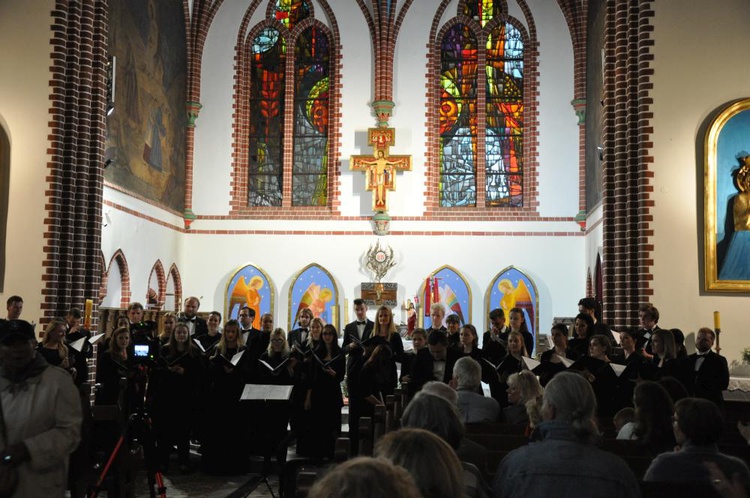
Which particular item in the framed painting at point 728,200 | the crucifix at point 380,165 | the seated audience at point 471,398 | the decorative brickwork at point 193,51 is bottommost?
the seated audience at point 471,398

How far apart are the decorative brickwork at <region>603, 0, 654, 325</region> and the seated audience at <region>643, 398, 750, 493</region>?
6.76 m

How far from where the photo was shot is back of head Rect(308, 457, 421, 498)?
67.4 inches

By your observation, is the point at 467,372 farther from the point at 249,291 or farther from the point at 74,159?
the point at 249,291

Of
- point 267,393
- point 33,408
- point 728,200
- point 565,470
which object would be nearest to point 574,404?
point 565,470

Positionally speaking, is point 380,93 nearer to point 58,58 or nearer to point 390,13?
point 390,13

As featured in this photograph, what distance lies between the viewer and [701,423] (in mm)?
4160

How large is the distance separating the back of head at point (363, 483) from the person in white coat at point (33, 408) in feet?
9.42

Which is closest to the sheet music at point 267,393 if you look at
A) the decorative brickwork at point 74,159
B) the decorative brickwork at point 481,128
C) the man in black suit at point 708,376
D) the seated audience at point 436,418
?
the man in black suit at point 708,376

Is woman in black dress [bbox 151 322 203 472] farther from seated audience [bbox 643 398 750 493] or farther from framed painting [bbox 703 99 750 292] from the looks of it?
seated audience [bbox 643 398 750 493]

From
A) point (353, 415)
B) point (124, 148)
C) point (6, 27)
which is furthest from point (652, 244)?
point (124, 148)

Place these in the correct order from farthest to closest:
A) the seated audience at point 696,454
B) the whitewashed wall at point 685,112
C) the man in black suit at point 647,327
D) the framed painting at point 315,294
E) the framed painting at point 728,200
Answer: the framed painting at point 315,294, the whitewashed wall at point 685,112, the framed painting at point 728,200, the man in black suit at point 647,327, the seated audience at point 696,454

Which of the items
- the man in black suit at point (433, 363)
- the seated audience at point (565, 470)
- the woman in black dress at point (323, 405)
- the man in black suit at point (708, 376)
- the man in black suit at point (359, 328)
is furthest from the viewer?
the man in black suit at point (359, 328)

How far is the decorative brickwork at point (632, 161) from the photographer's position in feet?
35.6

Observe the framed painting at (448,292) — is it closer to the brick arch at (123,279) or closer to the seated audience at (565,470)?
the brick arch at (123,279)
